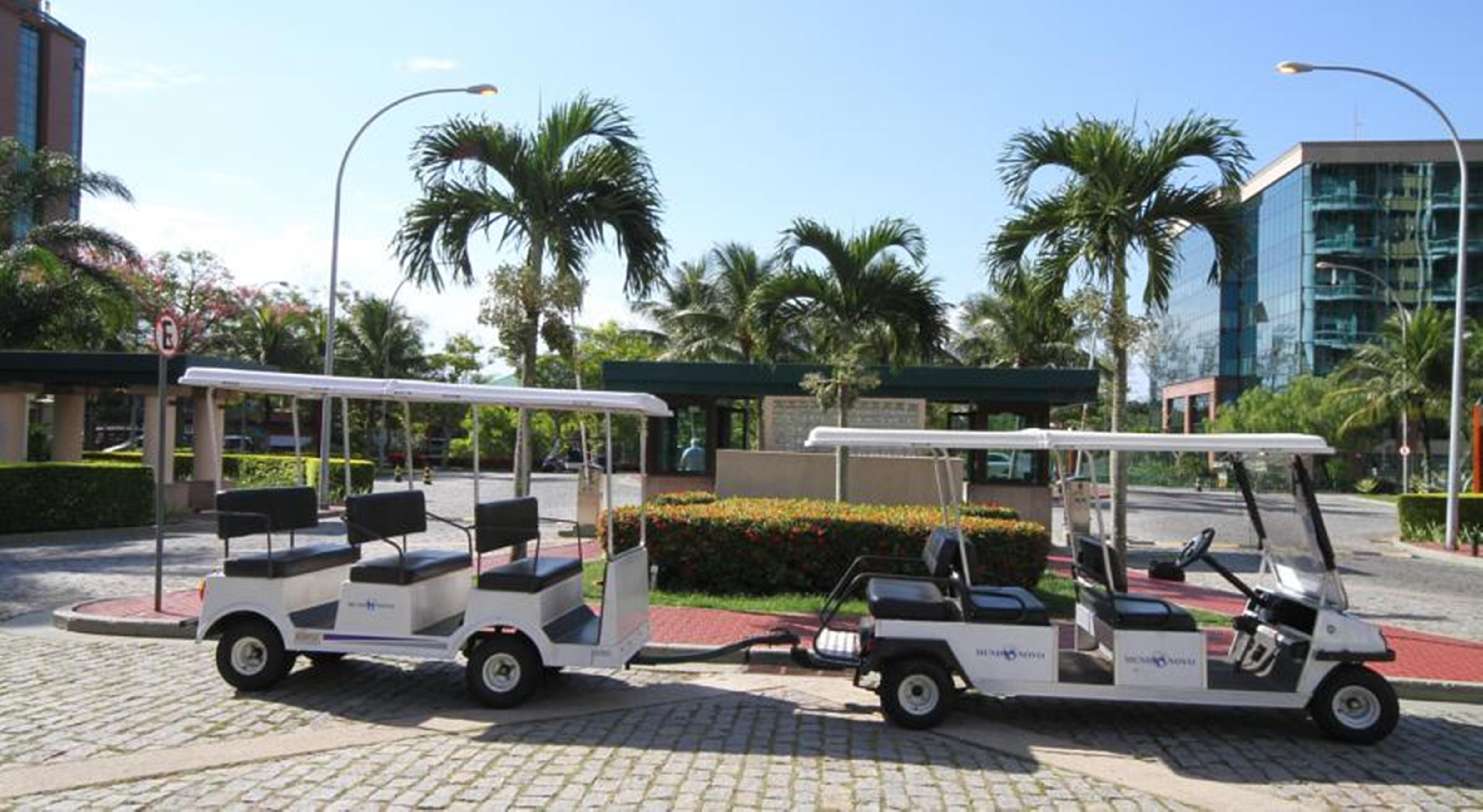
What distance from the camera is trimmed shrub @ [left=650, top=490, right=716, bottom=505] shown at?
14375 mm

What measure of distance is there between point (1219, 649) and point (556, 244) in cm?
848

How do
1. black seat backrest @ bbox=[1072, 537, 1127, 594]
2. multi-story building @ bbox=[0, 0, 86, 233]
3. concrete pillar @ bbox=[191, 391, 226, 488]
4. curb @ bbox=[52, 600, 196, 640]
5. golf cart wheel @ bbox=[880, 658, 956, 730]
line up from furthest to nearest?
multi-story building @ bbox=[0, 0, 86, 233], concrete pillar @ bbox=[191, 391, 226, 488], curb @ bbox=[52, 600, 196, 640], black seat backrest @ bbox=[1072, 537, 1127, 594], golf cart wheel @ bbox=[880, 658, 956, 730]

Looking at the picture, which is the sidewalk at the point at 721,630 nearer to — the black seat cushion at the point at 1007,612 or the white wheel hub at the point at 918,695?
the white wheel hub at the point at 918,695

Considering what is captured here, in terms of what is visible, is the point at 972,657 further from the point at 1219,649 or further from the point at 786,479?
the point at 786,479

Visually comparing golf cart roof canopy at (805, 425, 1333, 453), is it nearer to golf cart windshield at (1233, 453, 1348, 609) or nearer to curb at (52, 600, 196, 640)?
golf cart windshield at (1233, 453, 1348, 609)

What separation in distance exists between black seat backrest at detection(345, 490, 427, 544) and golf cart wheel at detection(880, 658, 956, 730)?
3.74m

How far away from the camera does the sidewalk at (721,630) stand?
9008 mm

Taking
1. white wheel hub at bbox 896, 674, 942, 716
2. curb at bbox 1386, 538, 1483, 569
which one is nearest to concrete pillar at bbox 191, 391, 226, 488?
white wheel hub at bbox 896, 674, 942, 716

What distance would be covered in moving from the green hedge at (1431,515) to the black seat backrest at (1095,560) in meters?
18.2

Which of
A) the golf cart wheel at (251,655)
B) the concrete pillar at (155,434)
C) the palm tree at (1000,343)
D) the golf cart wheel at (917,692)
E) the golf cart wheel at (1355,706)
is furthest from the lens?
the palm tree at (1000,343)

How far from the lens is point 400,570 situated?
24.3 ft

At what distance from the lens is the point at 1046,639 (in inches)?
271

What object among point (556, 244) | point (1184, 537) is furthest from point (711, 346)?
point (556, 244)

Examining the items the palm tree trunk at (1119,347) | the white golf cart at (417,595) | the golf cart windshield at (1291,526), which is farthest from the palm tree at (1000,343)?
the white golf cart at (417,595)
